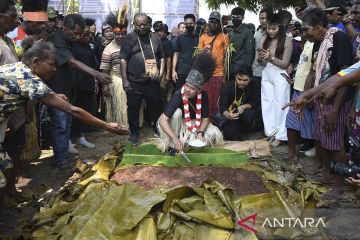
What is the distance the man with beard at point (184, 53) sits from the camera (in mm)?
7230

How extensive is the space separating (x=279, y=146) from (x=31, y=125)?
3.41 metres

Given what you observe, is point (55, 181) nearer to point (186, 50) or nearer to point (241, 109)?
point (241, 109)

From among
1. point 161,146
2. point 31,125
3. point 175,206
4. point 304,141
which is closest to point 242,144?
point 161,146

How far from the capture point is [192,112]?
509 cm

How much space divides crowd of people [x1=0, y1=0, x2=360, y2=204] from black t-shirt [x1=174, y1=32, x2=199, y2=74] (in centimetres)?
2

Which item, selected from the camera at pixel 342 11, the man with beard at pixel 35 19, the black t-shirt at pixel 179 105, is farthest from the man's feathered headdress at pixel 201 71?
the man with beard at pixel 35 19

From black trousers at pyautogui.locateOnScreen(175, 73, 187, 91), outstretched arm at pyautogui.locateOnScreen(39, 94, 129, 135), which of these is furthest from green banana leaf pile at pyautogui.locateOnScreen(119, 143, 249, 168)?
black trousers at pyautogui.locateOnScreen(175, 73, 187, 91)

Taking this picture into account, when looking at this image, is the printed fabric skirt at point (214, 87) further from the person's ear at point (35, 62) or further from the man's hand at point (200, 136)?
the person's ear at point (35, 62)

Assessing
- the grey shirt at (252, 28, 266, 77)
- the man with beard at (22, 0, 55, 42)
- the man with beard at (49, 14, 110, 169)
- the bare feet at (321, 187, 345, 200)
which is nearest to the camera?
the bare feet at (321, 187, 345, 200)

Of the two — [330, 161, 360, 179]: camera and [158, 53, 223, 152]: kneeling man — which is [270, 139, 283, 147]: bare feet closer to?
[158, 53, 223, 152]: kneeling man

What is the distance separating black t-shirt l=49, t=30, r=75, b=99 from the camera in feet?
17.6

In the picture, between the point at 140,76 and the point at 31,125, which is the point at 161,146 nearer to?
the point at 31,125

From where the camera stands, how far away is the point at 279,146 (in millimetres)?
6188

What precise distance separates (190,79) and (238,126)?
1.74 metres
